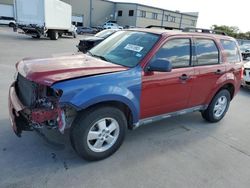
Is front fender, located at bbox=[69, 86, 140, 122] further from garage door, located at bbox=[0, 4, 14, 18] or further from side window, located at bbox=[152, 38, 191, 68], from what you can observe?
garage door, located at bbox=[0, 4, 14, 18]

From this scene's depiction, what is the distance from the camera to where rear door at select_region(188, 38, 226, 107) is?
162 inches

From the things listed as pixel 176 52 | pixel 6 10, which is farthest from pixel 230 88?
pixel 6 10

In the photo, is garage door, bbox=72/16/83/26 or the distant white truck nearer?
the distant white truck

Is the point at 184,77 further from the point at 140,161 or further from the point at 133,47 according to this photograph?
the point at 140,161

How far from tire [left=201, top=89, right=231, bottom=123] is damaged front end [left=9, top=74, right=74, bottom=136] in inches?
119

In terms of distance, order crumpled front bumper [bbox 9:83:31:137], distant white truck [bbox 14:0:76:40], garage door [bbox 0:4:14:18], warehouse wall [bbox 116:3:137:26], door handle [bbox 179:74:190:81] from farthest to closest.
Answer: warehouse wall [bbox 116:3:137:26] → garage door [bbox 0:4:14:18] → distant white truck [bbox 14:0:76:40] → door handle [bbox 179:74:190:81] → crumpled front bumper [bbox 9:83:31:137]

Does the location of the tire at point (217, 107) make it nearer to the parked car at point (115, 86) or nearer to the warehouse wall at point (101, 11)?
the parked car at point (115, 86)

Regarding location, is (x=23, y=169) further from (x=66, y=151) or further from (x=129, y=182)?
(x=129, y=182)

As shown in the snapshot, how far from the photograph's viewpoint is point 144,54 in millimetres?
3447

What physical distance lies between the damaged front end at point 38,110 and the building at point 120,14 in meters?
51.2

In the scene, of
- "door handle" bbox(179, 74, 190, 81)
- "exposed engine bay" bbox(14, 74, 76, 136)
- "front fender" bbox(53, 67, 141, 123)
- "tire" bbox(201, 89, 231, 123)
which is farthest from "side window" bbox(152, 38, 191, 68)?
"exposed engine bay" bbox(14, 74, 76, 136)

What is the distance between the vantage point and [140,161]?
132 inches

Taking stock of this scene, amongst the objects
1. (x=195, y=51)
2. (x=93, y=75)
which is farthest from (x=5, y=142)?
(x=195, y=51)

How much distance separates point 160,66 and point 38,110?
168cm
